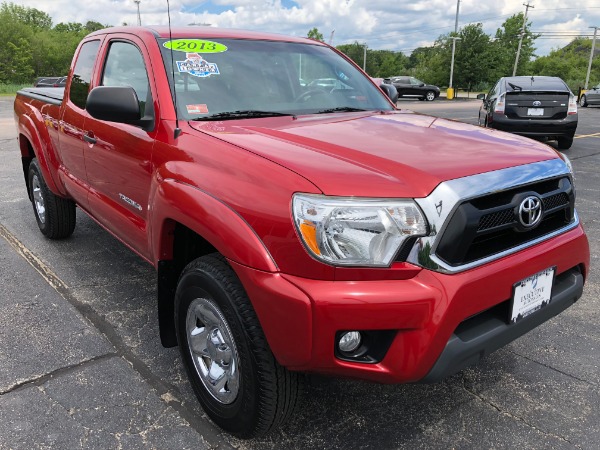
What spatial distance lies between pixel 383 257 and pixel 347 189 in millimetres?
261

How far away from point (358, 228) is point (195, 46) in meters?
1.73

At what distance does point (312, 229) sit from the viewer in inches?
70.0

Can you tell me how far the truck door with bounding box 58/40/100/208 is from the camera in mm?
3633


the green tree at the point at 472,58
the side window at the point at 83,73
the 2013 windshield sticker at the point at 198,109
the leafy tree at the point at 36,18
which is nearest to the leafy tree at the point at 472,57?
the green tree at the point at 472,58

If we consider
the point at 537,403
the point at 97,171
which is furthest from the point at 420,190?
the point at 97,171

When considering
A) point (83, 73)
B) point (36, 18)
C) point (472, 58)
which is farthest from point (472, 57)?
point (36, 18)

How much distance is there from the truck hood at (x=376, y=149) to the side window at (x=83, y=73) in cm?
162

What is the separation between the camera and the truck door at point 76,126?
11.9 feet

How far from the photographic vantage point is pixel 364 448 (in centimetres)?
222

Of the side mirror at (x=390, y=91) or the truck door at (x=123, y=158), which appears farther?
the side mirror at (x=390, y=91)

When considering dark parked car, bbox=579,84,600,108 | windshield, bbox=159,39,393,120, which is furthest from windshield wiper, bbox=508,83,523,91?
dark parked car, bbox=579,84,600,108

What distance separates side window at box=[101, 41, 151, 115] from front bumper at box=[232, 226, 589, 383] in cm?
147

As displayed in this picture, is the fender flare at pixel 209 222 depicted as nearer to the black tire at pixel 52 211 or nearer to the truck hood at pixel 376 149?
the truck hood at pixel 376 149

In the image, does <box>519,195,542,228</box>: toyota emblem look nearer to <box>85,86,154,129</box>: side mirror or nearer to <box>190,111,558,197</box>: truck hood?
<box>190,111,558,197</box>: truck hood
